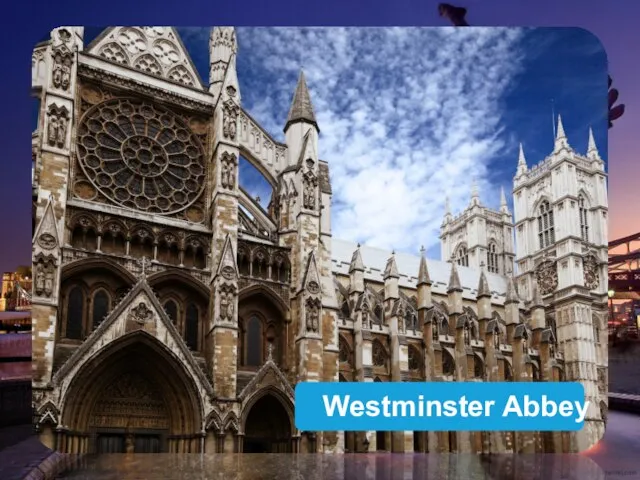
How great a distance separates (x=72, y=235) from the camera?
9.90 metres

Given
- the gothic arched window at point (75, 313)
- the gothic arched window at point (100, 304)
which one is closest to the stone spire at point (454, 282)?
the gothic arched window at point (100, 304)

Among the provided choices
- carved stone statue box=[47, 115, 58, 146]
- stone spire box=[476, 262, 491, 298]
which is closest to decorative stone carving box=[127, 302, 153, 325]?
carved stone statue box=[47, 115, 58, 146]

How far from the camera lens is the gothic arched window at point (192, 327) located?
35.7 ft

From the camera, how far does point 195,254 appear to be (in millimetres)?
10844

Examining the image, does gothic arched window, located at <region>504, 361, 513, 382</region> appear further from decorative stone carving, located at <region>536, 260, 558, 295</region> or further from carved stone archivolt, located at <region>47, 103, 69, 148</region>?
carved stone archivolt, located at <region>47, 103, 69, 148</region>

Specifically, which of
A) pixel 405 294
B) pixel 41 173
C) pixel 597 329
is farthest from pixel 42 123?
pixel 405 294

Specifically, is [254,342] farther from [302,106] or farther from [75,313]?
[302,106]

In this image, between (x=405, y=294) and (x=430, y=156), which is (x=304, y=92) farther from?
(x=405, y=294)

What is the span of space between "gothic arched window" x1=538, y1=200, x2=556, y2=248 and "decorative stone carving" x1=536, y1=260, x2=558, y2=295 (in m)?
0.58

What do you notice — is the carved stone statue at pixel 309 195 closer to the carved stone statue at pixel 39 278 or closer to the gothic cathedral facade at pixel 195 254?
the gothic cathedral facade at pixel 195 254

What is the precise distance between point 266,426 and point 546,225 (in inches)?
182

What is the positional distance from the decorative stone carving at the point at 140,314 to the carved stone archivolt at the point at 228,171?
6.15 ft

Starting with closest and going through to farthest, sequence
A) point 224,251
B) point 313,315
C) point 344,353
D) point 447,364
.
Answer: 1. point 224,251
2. point 313,315
3. point 344,353
4. point 447,364

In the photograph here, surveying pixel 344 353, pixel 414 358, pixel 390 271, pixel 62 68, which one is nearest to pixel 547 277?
pixel 390 271
